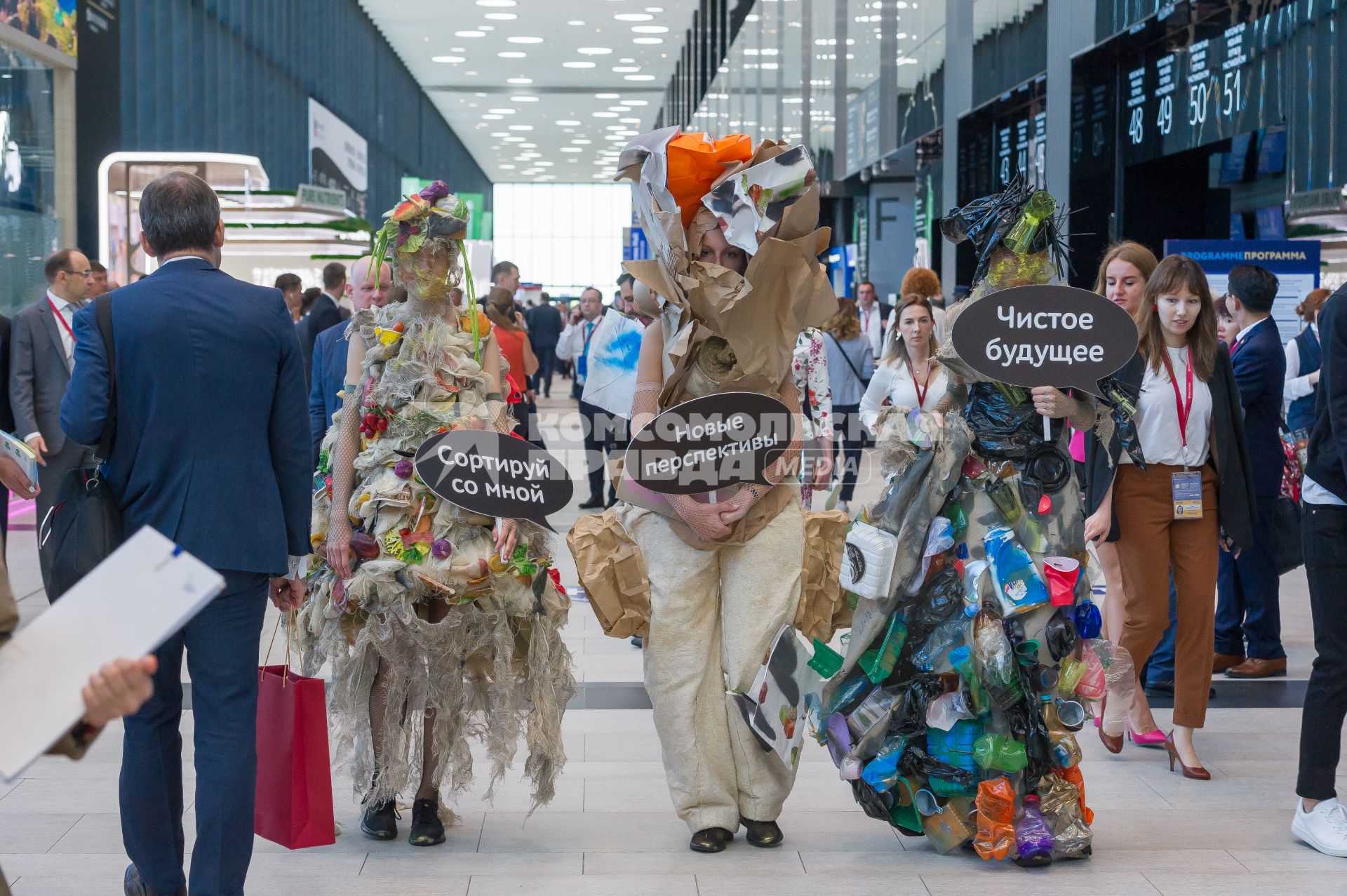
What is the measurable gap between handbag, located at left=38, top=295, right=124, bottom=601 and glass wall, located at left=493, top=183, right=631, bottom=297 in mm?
51552

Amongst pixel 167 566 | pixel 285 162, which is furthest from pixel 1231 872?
pixel 285 162

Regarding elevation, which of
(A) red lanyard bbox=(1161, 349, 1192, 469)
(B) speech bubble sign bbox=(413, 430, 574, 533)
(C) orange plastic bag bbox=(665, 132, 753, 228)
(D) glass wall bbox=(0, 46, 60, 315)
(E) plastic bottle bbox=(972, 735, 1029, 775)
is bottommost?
(E) plastic bottle bbox=(972, 735, 1029, 775)

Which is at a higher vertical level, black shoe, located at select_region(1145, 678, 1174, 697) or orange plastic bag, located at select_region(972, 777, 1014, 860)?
orange plastic bag, located at select_region(972, 777, 1014, 860)

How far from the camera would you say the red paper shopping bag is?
3.07 m

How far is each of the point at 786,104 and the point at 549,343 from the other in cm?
548

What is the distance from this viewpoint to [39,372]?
6.04 m

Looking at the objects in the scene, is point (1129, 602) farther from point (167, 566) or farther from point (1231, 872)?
point (167, 566)

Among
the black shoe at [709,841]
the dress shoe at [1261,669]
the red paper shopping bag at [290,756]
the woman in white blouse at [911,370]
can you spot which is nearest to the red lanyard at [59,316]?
the woman in white blouse at [911,370]

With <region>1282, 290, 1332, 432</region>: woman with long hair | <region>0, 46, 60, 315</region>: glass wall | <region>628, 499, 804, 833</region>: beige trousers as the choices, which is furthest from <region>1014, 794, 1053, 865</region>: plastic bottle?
<region>0, 46, 60, 315</region>: glass wall

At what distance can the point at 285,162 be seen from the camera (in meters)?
20.7

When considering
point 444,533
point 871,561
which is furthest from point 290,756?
point 871,561

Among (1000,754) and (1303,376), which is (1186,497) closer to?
(1000,754)

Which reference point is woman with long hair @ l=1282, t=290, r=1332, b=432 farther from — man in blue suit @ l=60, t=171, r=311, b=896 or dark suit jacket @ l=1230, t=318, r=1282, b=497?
man in blue suit @ l=60, t=171, r=311, b=896

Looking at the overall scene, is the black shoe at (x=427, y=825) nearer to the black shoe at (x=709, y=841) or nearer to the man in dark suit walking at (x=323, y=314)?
the black shoe at (x=709, y=841)
